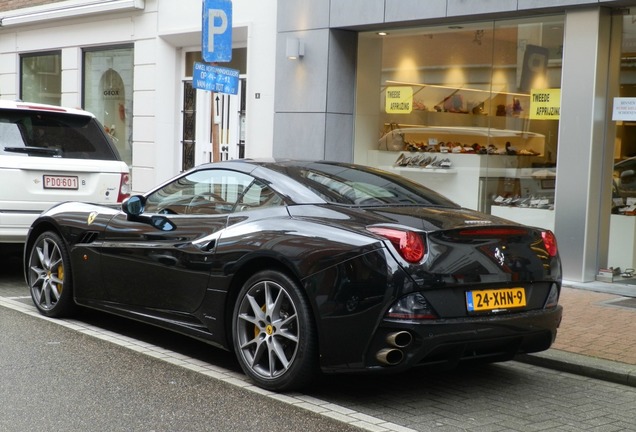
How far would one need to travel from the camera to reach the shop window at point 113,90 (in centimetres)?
1755

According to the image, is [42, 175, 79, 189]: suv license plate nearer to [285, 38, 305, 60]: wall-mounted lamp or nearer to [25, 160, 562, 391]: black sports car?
[25, 160, 562, 391]: black sports car

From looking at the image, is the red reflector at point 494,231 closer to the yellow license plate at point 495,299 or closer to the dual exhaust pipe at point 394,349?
the yellow license plate at point 495,299

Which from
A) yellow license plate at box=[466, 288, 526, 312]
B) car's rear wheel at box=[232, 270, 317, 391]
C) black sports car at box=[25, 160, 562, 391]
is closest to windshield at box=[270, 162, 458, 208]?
black sports car at box=[25, 160, 562, 391]

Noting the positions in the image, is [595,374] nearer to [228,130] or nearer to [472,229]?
[472,229]

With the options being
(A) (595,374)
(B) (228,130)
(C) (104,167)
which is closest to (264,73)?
(B) (228,130)

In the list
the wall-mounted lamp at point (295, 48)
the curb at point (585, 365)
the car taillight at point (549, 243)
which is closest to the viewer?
the car taillight at point (549, 243)

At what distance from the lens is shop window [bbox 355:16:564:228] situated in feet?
36.3

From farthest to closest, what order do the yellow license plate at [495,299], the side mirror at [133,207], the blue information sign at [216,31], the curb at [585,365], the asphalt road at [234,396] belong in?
the blue information sign at [216,31] → the side mirror at [133,207] → the curb at [585,365] → the yellow license plate at [495,299] → the asphalt road at [234,396]

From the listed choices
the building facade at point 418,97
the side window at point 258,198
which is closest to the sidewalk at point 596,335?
the building facade at point 418,97

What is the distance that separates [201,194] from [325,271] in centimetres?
162

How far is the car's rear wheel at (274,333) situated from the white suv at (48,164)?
3.59 meters

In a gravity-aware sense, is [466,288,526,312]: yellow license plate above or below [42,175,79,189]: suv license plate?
below

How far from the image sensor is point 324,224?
5539 millimetres

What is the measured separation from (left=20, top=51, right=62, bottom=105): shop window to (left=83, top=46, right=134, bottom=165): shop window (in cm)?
115
